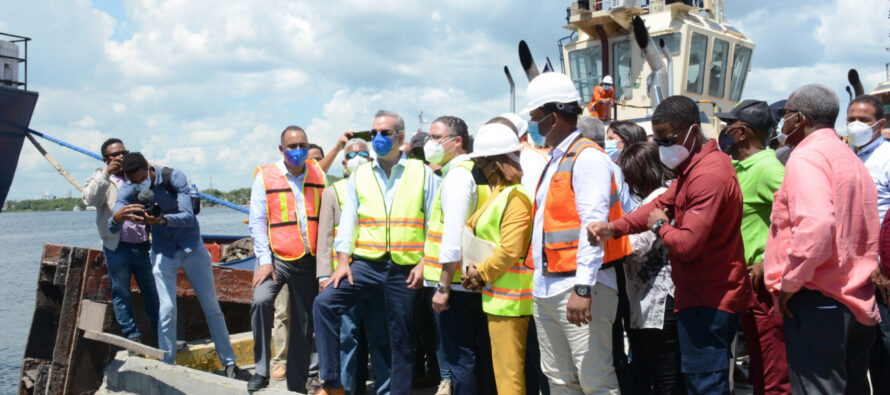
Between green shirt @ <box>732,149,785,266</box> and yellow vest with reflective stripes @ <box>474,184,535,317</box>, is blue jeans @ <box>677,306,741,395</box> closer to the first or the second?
green shirt @ <box>732,149,785,266</box>

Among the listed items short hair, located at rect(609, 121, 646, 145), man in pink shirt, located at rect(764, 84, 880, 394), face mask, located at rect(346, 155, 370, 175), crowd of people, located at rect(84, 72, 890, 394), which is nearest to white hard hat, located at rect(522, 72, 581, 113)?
crowd of people, located at rect(84, 72, 890, 394)

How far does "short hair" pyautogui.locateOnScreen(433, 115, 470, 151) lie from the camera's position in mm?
5031

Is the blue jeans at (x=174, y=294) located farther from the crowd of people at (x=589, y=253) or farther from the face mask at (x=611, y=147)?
the face mask at (x=611, y=147)

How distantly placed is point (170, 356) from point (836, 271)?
5.49 metres

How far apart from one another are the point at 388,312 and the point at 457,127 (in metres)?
1.42

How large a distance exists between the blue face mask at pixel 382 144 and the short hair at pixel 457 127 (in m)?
0.43

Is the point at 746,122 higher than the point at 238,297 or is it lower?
higher

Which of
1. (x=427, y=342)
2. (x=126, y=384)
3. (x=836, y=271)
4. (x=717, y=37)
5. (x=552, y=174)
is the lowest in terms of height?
(x=126, y=384)

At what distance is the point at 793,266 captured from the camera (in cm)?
303

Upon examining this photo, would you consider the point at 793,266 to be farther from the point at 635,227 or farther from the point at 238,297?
the point at 238,297

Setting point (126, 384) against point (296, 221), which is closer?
point (296, 221)

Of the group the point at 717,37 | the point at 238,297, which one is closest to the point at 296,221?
the point at 238,297

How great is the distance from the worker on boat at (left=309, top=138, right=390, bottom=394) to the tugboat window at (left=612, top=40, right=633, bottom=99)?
12.5m

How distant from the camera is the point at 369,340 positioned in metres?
5.34
